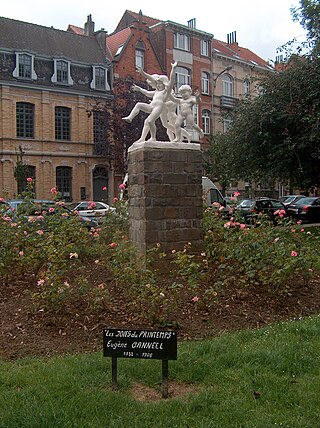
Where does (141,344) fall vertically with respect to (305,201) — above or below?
below

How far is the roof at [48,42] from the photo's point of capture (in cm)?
3342

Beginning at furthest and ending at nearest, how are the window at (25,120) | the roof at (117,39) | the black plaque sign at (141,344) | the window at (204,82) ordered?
the window at (204,82)
the roof at (117,39)
the window at (25,120)
the black plaque sign at (141,344)

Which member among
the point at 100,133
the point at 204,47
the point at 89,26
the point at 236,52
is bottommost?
the point at 100,133

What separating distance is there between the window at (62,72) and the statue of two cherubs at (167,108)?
2631cm

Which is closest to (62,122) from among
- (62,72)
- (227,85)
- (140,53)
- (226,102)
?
(62,72)

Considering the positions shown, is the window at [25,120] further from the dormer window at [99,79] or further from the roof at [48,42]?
the dormer window at [99,79]

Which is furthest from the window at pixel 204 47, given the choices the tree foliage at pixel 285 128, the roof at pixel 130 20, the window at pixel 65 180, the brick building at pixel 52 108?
the tree foliage at pixel 285 128

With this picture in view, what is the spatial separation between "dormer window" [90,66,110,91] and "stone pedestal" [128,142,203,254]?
28139 mm

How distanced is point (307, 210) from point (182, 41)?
20.9 meters

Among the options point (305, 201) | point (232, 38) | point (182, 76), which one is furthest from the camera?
point (232, 38)

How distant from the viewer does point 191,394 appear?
4137 millimetres

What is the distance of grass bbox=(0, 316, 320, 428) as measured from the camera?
3660 mm

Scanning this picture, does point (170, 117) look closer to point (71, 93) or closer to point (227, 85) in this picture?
point (71, 93)

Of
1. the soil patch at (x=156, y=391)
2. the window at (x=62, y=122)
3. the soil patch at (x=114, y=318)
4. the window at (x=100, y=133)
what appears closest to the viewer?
the soil patch at (x=156, y=391)
